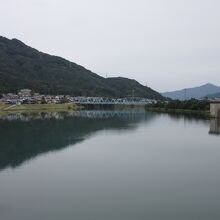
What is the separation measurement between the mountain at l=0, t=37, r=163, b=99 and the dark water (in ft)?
122

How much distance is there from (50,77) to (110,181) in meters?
59.0

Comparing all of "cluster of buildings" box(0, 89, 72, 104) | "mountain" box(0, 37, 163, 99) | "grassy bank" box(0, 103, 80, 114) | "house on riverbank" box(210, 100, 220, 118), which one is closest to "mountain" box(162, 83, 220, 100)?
"mountain" box(0, 37, 163, 99)

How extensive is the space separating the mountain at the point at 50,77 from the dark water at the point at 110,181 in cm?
3716

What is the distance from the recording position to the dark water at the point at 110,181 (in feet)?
17.3

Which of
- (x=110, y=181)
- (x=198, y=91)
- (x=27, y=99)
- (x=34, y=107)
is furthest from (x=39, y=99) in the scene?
(x=198, y=91)

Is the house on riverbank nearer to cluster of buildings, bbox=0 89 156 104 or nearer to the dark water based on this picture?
the dark water

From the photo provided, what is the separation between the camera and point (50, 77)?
64.7 metres

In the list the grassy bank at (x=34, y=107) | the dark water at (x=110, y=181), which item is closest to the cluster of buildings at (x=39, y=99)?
the grassy bank at (x=34, y=107)

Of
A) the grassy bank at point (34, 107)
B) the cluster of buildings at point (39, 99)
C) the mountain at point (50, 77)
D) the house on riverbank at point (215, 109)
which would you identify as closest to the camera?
the house on riverbank at point (215, 109)

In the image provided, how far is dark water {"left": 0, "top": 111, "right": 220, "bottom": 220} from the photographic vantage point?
17.3ft

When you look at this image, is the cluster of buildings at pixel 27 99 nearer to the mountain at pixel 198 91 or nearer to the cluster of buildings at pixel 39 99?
the cluster of buildings at pixel 39 99

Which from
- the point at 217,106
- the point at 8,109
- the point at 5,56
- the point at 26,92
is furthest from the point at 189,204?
the point at 5,56

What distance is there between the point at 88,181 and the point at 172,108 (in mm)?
30836

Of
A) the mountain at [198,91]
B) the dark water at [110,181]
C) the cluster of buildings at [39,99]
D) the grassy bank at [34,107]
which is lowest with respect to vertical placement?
the dark water at [110,181]
